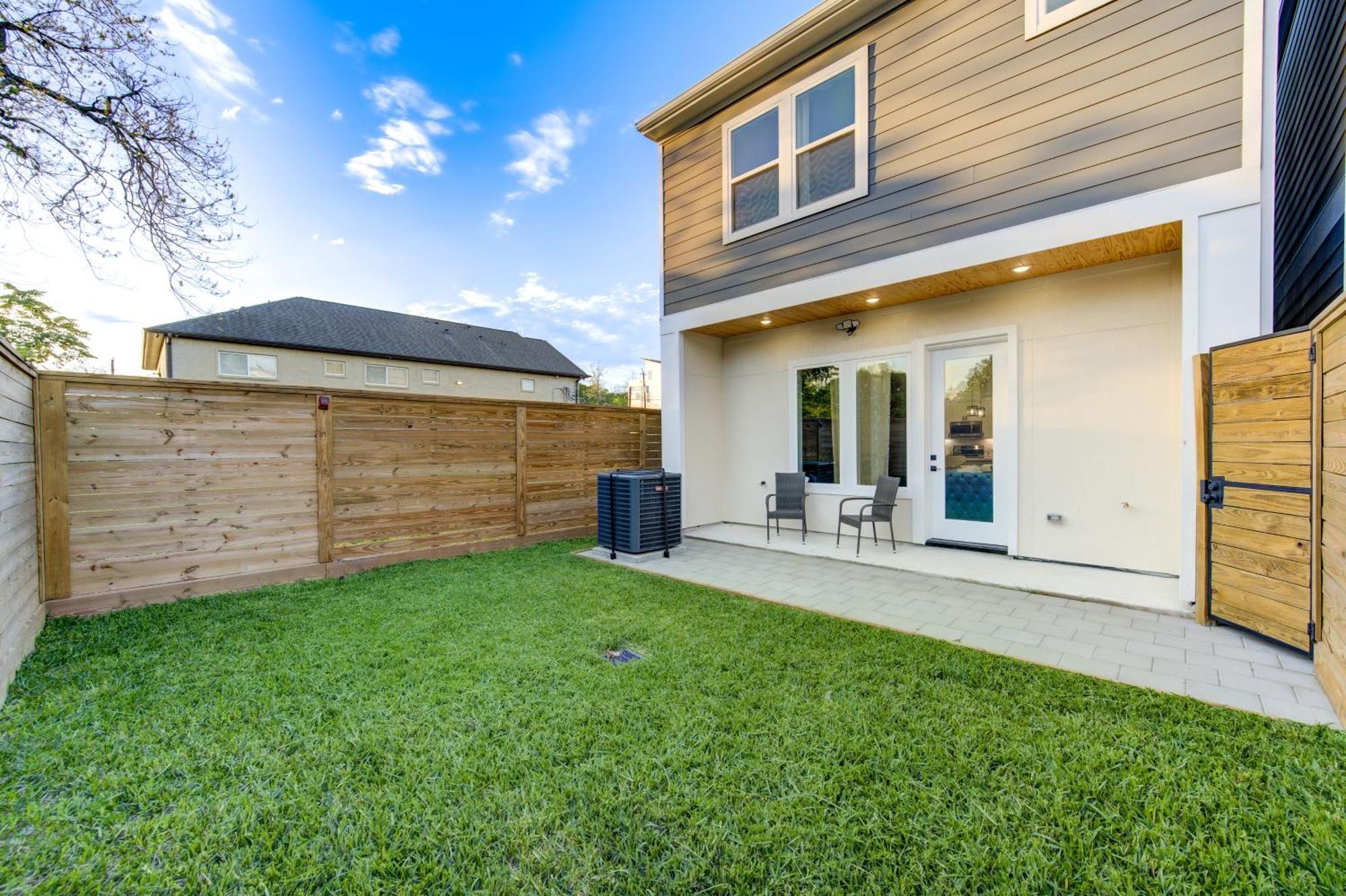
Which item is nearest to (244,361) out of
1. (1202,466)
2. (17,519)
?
(17,519)

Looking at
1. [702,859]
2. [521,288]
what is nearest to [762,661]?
[702,859]

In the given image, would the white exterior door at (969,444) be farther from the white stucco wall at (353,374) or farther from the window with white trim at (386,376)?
the window with white trim at (386,376)

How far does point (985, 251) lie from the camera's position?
4324 millimetres

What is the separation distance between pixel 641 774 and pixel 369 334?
1978cm

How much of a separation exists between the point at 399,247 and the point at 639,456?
896 cm

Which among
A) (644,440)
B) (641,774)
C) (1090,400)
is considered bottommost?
(641,774)

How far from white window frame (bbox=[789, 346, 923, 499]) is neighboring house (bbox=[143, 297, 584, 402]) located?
1287 centimetres

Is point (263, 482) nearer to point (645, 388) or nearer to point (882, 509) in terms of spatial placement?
point (882, 509)

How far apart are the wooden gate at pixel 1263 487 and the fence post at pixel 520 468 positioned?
605cm

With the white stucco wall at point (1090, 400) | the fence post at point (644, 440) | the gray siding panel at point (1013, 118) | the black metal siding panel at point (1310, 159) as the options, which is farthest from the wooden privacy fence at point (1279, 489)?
the fence post at point (644, 440)

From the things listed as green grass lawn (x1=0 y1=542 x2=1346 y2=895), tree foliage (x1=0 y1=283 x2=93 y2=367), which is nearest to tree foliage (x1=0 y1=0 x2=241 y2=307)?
green grass lawn (x1=0 y1=542 x2=1346 y2=895)

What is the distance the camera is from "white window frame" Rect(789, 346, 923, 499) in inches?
222

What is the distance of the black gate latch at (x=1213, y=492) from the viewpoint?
10.6 ft

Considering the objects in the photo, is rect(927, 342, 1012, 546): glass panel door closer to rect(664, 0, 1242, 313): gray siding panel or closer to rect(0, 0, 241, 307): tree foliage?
rect(664, 0, 1242, 313): gray siding panel
